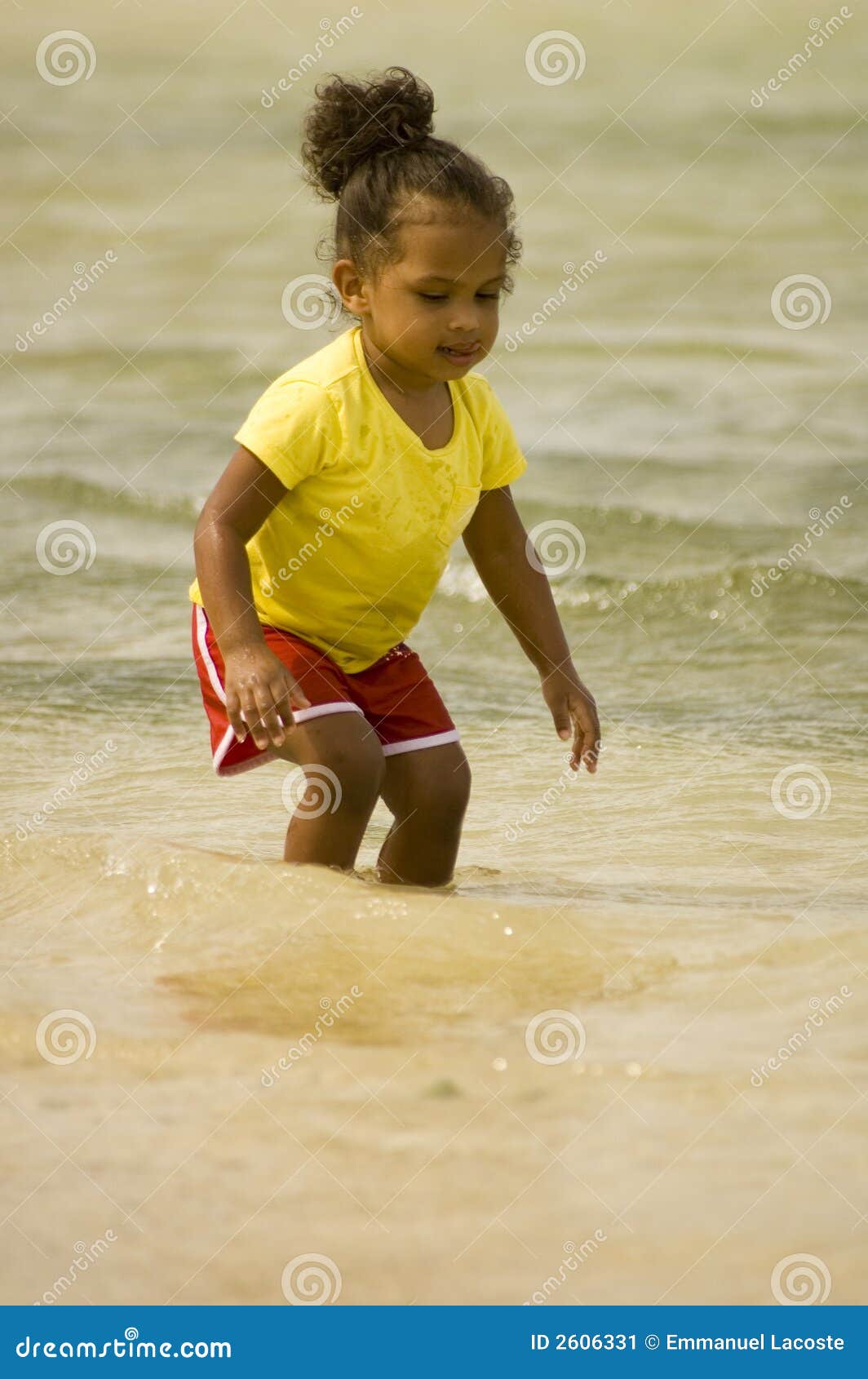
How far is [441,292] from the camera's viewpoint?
3.20m

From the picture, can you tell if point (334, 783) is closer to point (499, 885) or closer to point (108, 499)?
point (499, 885)

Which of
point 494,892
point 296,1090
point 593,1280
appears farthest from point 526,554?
point 593,1280

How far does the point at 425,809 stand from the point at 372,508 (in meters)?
0.66

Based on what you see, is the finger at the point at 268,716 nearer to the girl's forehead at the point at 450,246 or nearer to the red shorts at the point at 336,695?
the red shorts at the point at 336,695

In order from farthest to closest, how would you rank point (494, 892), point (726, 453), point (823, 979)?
point (726, 453) → point (494, 892) → point (823, 979)

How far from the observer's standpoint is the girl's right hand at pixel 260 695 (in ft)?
9.85

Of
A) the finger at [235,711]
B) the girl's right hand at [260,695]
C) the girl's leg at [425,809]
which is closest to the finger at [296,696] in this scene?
the girl's right hand at [260,695]

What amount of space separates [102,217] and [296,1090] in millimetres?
16467

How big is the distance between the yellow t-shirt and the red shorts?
44mm

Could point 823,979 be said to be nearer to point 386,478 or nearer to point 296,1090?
point 296,1090

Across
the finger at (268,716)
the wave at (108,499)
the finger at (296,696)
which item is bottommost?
the wave at (108,499)

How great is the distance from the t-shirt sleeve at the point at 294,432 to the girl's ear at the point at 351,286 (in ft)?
0.64

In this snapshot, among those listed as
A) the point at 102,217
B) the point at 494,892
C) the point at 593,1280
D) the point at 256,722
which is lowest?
the point at 102,217

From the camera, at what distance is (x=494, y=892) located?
3.59 metres
